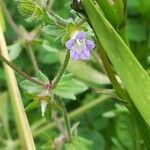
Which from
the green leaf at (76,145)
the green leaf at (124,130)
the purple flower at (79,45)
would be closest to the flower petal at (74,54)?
the purple flower at (79,45)

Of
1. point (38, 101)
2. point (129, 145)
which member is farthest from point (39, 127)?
point (38, 101)

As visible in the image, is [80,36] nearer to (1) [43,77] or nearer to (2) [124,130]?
(1) [43,77]

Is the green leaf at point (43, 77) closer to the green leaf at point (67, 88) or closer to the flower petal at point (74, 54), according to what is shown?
the green leaf at point (67, 88)

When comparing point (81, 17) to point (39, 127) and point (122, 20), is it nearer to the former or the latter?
point (122, 20)

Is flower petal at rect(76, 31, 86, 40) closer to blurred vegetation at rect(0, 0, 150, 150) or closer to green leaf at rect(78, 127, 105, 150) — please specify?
blurred vegetation at rect(0, 0, 150, 150)

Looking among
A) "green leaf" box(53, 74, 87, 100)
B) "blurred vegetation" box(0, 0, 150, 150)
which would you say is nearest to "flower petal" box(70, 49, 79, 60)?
"green leaf" box(53, 74, 87, 100)
